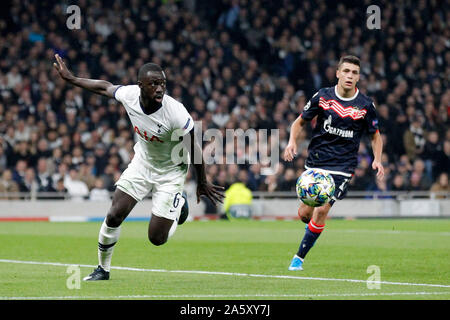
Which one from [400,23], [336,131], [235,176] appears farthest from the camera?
[400,23]

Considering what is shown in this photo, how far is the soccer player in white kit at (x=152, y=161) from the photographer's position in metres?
10.0

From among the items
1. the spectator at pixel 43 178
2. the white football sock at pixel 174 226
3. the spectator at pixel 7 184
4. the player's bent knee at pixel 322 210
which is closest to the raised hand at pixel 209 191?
the white football sock at pixel 174 226

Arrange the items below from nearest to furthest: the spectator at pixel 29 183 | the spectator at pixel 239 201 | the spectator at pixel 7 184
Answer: the spectator at pixel 7 184, the spectator at pixel 29 183, the spectator at pixel 239 201

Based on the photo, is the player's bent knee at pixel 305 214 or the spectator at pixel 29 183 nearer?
the player's bent knee at pixel 305 214

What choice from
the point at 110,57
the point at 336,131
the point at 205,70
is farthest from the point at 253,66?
the point at 336,131

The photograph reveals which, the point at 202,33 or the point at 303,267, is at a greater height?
the point at 202,33

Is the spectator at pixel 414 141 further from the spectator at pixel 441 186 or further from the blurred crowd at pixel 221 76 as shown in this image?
the spectator at pixel 441 186

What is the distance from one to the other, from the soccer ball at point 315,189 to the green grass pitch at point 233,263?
84cm

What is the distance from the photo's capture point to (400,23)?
3186cm

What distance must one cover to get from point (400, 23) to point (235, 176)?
9532 millimetres

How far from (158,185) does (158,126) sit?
0.77 meters

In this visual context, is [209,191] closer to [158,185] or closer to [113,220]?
[158,185]
